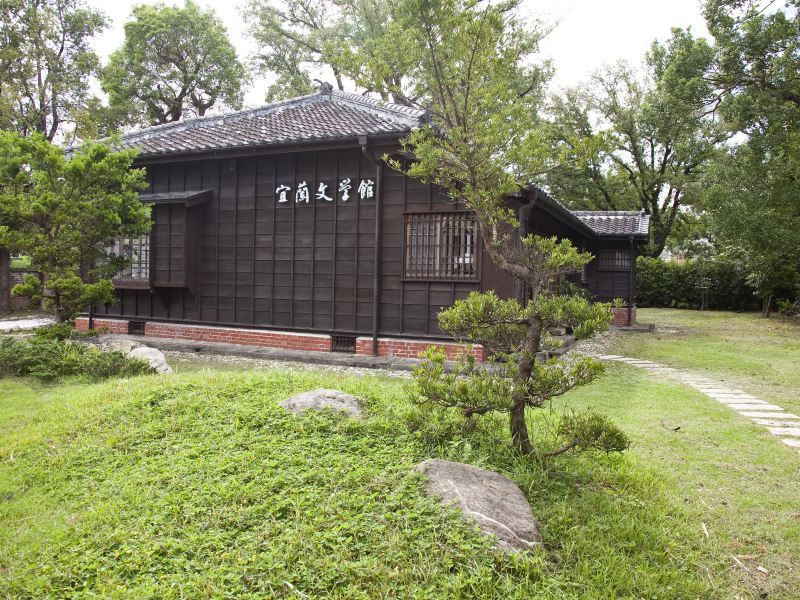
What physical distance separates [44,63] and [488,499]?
19.4 m

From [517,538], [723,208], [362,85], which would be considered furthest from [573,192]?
[517,538]

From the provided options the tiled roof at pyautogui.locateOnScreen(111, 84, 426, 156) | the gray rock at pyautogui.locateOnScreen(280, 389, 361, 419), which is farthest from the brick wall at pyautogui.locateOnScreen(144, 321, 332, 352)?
the gray rock at pyautogui.locateOnScreen(280, 389, 361, 419)

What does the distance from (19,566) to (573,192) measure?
86.7 feet

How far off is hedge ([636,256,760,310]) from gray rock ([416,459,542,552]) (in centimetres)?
2378

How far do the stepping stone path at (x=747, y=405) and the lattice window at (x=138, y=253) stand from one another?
9.67 metres

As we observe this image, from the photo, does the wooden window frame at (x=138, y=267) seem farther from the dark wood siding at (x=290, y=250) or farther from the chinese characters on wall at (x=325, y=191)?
the chinese characters on wall at (x=325, y=191)

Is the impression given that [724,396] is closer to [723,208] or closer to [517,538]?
[517,538]

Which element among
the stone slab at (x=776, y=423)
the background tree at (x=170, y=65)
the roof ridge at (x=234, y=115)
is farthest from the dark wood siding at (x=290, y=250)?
the background tree at (x=170, y=65)

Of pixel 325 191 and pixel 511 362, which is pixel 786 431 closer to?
pixel 511 362

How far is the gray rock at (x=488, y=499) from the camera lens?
2.80 metres

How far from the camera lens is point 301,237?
10.1 m

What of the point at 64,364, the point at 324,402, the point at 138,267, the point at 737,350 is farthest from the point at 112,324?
the point at 737,350

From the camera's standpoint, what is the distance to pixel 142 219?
8.45 metres

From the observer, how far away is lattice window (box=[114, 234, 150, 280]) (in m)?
11.2
